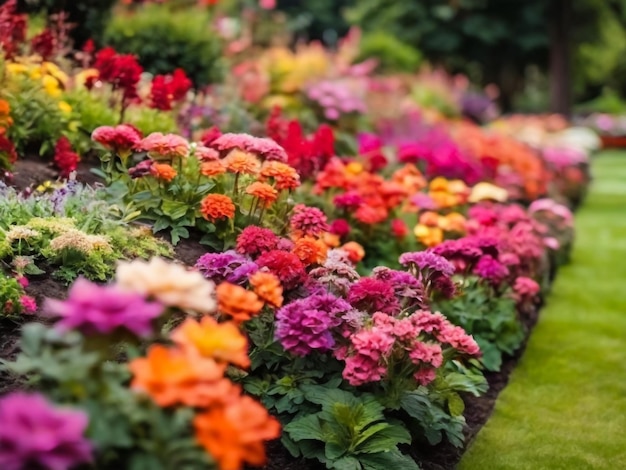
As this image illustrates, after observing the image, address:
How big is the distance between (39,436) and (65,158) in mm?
3604

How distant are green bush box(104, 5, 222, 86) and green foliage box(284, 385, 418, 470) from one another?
234 inches

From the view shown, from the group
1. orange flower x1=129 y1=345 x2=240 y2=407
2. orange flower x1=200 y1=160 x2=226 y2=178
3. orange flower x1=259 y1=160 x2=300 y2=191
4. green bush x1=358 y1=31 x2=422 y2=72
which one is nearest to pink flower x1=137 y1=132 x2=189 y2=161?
orange flower x1=200 y1=160 x2=226 y2=178

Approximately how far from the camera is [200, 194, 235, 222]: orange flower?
13.5 feet

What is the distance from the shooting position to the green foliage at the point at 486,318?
4.97m

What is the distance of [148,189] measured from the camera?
15.3 feet

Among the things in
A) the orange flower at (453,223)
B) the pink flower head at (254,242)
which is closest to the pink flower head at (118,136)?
the pink flower head at (254,242)

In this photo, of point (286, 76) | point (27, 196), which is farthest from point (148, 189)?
point (286, 76)

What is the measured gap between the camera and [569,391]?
4.84 metres

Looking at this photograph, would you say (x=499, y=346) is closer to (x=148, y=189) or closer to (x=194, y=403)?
(x=148, y=189)

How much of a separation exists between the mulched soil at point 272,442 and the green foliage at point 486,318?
143 millimetres

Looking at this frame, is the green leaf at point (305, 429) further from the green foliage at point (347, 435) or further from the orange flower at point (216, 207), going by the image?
the orange flower at point (216, 207)

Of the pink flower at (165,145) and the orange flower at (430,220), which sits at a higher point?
the pink flower at (165,145)

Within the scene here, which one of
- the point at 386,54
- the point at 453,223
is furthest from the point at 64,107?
the point at 386,54

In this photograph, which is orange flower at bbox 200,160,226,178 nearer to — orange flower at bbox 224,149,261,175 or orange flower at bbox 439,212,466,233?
orange flower at bbox 224,149,261,175
